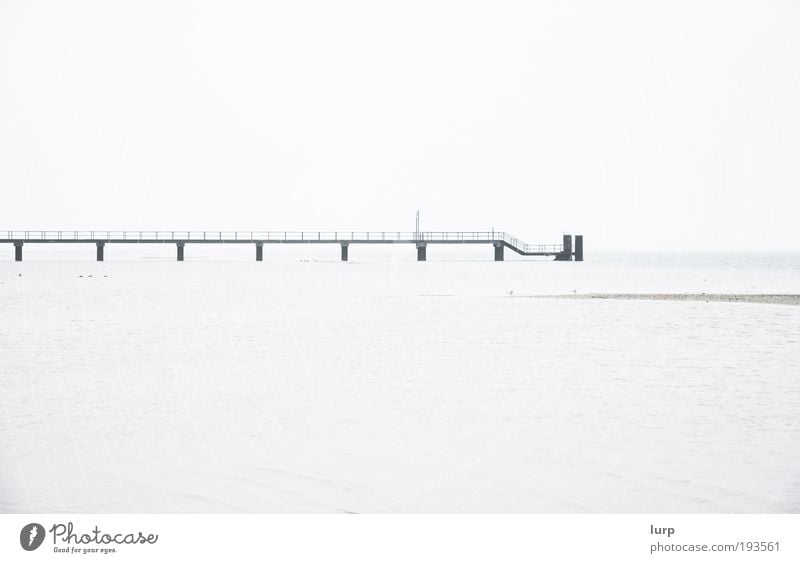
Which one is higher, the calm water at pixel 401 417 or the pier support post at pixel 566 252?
the pier support post at pixel 566 252

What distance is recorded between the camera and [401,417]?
10555 millimetres

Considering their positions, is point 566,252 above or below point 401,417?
above

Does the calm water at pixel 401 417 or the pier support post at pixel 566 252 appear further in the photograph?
the pier support post at pixel 566 252

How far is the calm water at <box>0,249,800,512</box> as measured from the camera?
720 cm

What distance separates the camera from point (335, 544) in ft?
19.3

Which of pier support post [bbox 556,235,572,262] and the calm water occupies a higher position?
pier support post [bbox 556,235,572,262]

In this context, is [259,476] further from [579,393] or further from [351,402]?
[579,393]

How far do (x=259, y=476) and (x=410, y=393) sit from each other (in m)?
4.93

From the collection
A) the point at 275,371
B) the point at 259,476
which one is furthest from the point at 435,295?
the point at 259,476

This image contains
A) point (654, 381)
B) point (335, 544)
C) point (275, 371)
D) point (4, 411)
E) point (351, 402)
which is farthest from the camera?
point (275, 371)

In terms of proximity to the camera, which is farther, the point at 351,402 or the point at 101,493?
A: the point at 351,402

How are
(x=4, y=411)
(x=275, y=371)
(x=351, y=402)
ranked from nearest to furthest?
(x=4, y=411) < (x=351, y=402) < (x=275, y=371)

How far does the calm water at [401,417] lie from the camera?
23.6 feet

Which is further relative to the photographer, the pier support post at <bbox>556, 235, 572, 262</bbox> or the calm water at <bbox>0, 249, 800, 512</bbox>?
the pier support post at <bbox>556, 235, 572, 262</bbox>
